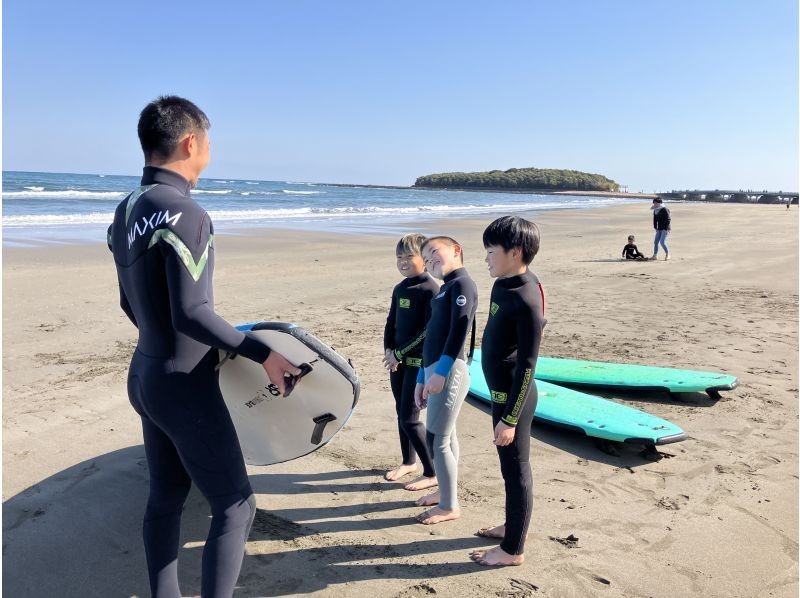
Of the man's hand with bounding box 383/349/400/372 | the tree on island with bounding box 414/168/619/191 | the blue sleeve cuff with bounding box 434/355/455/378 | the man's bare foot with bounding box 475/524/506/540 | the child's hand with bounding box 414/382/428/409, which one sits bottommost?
the man's bare foot with bounding box 475/524/506/540

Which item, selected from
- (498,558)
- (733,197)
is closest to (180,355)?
(498,558)

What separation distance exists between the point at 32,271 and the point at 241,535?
→ 10021mm

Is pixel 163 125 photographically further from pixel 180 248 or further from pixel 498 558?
pixel 498 558

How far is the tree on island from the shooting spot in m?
112

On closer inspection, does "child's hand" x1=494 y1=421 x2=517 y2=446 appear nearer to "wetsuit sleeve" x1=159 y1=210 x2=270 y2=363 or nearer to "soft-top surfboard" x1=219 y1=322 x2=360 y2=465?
"soft-top surfboard" x1=219 y1=322 x2=360 y2=465

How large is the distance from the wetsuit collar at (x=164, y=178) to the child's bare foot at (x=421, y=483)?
2.39 meters

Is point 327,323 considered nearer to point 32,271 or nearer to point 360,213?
point 32,271

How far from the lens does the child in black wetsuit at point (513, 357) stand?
2768 mm

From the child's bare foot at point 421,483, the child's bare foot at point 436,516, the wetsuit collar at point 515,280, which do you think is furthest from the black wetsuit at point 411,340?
the wetsuit collar at point 515,280

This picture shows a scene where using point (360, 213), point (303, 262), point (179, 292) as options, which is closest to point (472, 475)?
point (179, 292)

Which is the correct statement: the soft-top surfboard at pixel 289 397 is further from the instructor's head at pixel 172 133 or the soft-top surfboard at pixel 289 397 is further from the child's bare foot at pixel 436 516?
the child's bare foot at pixel 436 516

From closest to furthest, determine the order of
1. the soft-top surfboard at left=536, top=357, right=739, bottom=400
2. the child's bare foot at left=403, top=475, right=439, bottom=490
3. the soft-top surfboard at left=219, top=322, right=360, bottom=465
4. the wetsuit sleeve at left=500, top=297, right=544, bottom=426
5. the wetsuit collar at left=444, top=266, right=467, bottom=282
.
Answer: the soft-top surfboard at left=219, top=322, right=360, bottom=465
the wetsuit sleeve at left=500, top=297, right=544, bottom=426
the wetsuit collar at left=444, top=266, right=467, bottom=282
the child's bare foot at left=403, top=475, right=439, bottom=490
the soft-top surfboard at left=536, top=357, right=739, bottom=400

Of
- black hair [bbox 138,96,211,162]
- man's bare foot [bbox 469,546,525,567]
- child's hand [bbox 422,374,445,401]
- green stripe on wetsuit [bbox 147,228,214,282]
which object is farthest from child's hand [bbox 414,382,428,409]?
black hair [bbox 138,96,211,162]

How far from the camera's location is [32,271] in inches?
404
